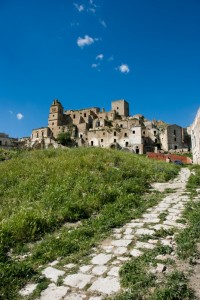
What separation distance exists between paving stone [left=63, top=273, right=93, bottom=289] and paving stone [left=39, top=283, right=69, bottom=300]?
0.14m

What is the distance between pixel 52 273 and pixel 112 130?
6712cm

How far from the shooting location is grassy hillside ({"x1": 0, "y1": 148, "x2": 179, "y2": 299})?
555cm

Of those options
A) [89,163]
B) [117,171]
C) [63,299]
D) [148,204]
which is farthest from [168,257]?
[89,163]

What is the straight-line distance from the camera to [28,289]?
14.2 ft

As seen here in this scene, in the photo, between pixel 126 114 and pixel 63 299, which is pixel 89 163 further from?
pixel 126 114

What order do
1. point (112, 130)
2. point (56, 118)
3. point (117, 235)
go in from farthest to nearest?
point (56, 118)
point (112, 130)
point (117, 235)

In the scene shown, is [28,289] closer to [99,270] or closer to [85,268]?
[85,268]

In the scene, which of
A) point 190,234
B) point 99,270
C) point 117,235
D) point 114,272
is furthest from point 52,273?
point 190,234

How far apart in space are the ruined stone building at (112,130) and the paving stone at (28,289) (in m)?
61.1

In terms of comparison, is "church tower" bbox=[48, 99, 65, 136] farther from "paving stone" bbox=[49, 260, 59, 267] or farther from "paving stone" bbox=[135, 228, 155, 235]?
"paving stone" bbox=[49, 260, 59, 267]

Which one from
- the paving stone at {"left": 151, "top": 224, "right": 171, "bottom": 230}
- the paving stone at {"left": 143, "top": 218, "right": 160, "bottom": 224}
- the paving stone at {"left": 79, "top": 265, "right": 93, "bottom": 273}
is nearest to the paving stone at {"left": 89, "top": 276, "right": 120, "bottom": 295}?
the paving stone at {"left": 79, "top": 265, "right": 93, "bottom": 273}

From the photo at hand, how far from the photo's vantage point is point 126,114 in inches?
3524

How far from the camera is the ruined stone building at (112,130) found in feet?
223

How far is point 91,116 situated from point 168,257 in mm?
81948
